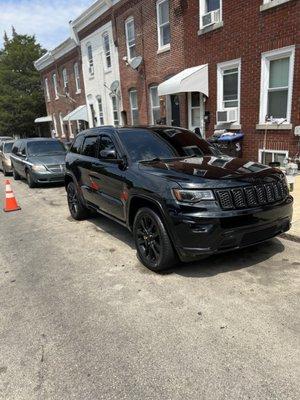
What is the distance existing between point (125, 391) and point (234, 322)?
121 cm

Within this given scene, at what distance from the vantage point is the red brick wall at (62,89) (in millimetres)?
23380

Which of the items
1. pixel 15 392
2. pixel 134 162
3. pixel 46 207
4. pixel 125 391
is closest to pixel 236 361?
pixel 125 391

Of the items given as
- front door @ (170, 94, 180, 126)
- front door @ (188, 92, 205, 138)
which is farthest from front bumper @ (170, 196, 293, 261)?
front door @ (170, 94, 180, 126)

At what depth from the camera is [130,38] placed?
16.2m

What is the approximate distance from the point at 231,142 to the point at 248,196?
724cm

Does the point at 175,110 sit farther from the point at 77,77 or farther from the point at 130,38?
the point at 77,77

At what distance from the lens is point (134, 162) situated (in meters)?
4.75

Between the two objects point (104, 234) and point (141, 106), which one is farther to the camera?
point (141, 106)

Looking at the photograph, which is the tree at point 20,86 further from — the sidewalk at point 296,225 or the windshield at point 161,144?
the sidewalk at point 296,225

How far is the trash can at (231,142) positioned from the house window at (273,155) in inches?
30.5

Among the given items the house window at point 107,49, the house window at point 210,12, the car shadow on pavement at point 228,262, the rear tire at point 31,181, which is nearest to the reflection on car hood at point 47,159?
the rear tire at point 31,181

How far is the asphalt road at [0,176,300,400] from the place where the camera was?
2.50 metres

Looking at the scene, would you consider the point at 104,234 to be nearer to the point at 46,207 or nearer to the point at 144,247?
the point at 144,247

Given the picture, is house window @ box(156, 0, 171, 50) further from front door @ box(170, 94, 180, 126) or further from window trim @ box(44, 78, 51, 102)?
window trim @ box(44, 78, 51, 102)
